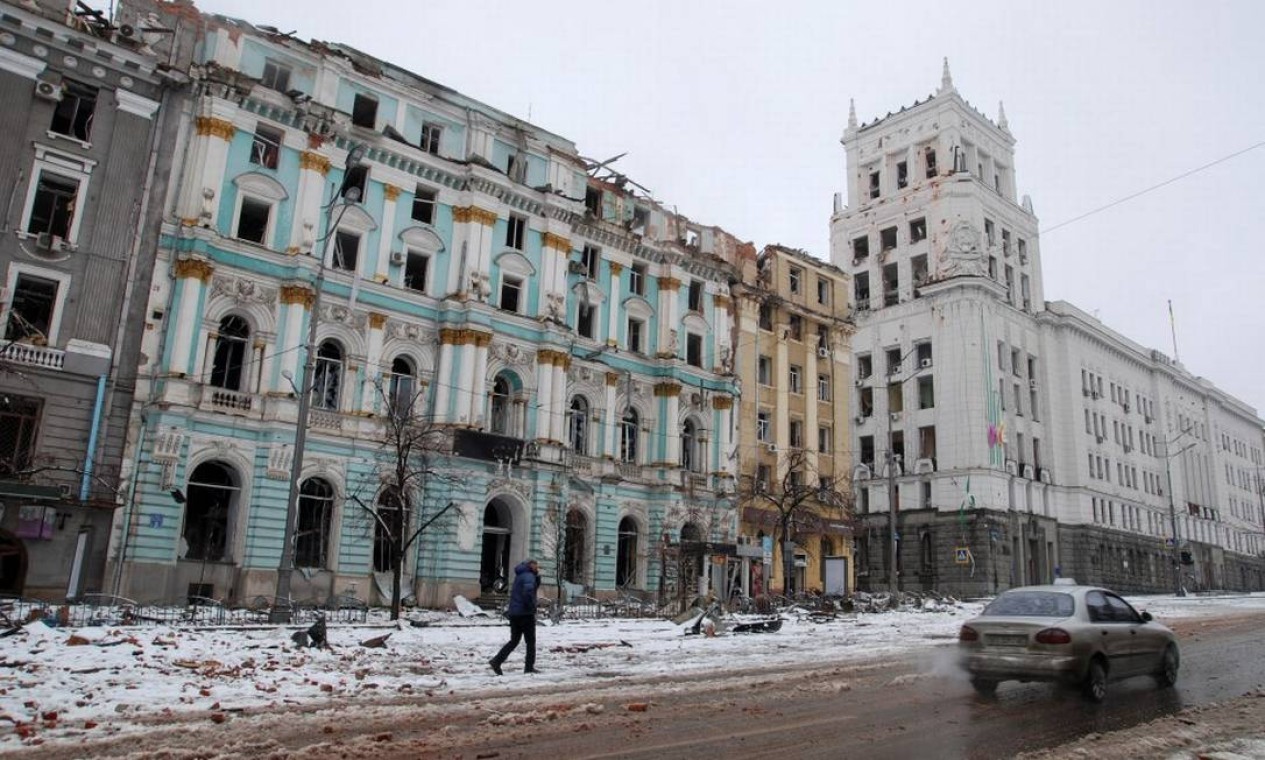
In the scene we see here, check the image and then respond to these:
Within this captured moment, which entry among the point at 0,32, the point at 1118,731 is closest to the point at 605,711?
the point at 1118,731

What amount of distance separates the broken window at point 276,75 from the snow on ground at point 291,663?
2080cm

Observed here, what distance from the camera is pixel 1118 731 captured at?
929cm

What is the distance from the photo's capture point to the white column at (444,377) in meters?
34.0

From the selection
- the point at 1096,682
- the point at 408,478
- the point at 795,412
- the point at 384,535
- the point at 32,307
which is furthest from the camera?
the point at 795,412

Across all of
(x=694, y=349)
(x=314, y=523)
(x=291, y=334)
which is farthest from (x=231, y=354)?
(x=694, y=349)

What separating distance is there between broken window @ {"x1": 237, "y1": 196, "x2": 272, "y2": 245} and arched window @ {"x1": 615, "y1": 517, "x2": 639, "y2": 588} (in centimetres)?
1927

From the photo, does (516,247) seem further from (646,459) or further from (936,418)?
(936,418)

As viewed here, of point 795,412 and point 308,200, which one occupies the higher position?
point 308,200

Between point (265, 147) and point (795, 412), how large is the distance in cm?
2981

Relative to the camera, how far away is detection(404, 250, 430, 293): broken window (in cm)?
3525

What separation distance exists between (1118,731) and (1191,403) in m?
95.8

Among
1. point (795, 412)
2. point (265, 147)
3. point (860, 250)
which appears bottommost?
point (795, 412)

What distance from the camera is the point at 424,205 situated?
1421 inches

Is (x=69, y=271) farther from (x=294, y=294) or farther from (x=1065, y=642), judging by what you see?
(x=1065, y=642)
